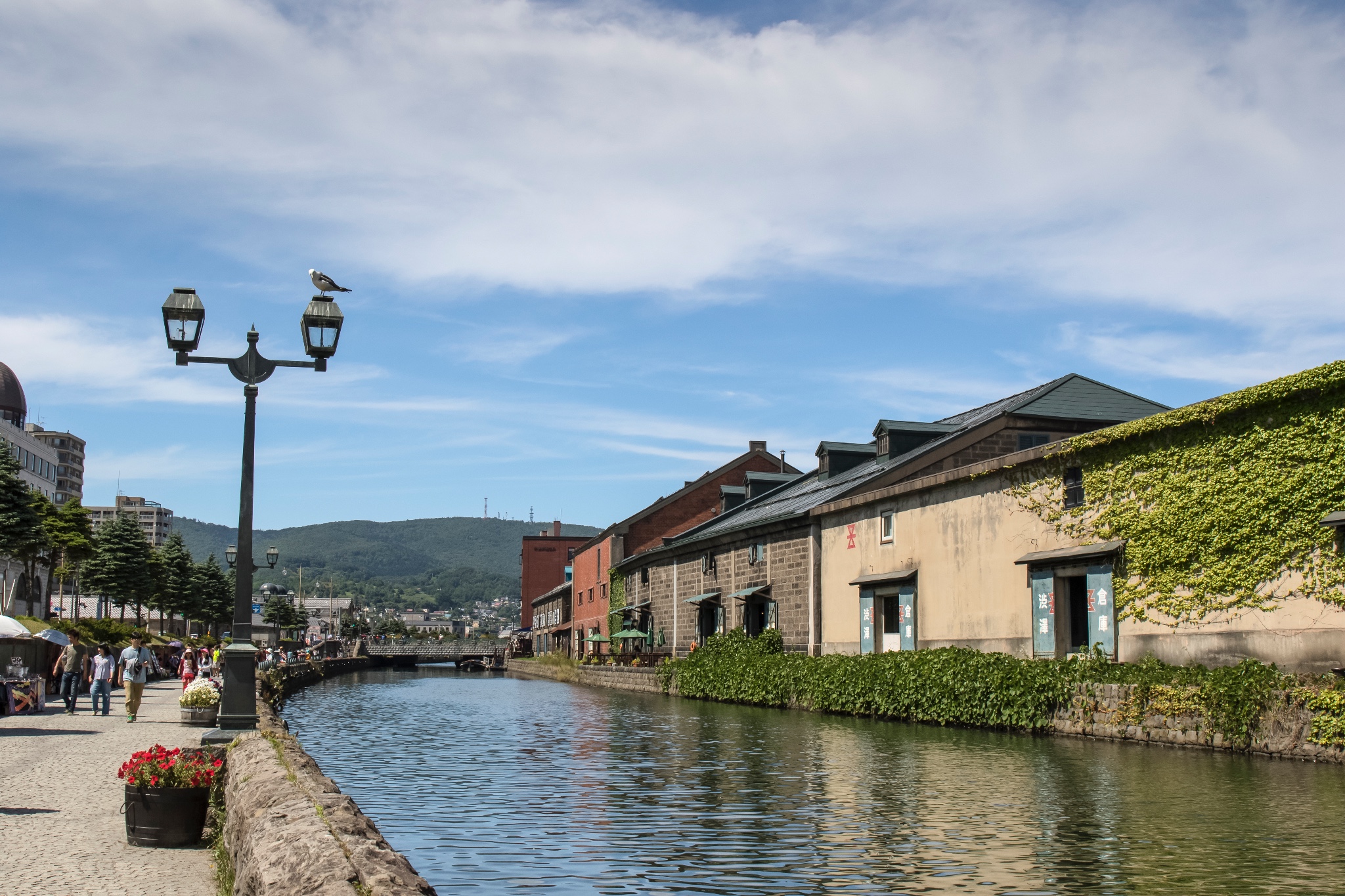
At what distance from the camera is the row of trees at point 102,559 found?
165 feet

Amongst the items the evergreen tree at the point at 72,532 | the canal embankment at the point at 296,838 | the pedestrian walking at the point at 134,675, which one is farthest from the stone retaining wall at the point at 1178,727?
the evergreen tree at the point at 72,532

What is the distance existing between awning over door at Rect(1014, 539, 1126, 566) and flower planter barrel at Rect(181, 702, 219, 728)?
16627mm

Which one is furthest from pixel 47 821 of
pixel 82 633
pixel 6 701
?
pixel 82 633

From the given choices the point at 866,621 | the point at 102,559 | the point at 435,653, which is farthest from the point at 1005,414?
the point at 435,653

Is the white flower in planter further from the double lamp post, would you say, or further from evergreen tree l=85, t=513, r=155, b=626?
evergreen tree l=85, t=513, r=155, b=626

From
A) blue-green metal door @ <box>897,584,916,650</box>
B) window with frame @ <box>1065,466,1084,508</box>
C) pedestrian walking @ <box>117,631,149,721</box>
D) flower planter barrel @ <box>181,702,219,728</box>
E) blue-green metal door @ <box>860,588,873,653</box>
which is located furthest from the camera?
blue-green metal door @ <box>860,588,873,653</box>

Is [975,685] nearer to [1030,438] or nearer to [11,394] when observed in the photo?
[1030,438]

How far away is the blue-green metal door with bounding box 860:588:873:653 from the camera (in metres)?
33.2

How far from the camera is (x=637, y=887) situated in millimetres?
9164

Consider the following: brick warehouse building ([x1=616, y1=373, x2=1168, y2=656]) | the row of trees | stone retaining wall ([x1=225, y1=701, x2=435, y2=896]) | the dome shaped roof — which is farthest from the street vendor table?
the dome shaped roof

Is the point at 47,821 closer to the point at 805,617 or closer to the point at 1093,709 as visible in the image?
the point at 1093,709

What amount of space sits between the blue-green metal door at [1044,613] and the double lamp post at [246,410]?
1639cm

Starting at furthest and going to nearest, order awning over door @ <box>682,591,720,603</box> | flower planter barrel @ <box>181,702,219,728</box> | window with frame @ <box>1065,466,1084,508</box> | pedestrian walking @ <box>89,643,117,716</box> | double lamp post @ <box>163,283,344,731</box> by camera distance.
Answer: awning over door @ <box>682,591,720,603</box>
pedestrian walking @ <box>89,643,117,716</box>
window with frame @ <box>1065,466,1084,508</box>
flower planter barrel @ <box>181,702,219,728</box>
double lamp post @ <box>163,283,344,731</box>

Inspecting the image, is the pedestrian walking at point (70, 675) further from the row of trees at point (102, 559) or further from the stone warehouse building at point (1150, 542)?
the row of trees at point (102, 559)
